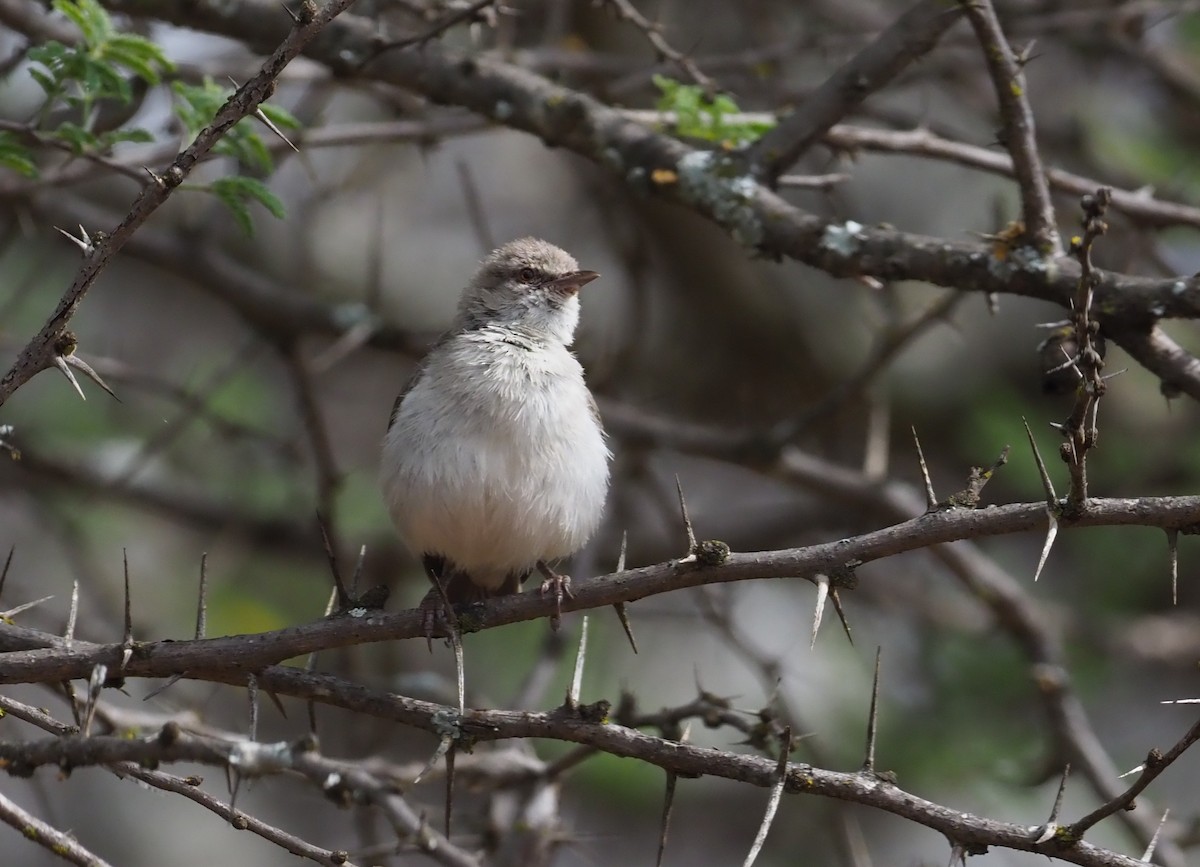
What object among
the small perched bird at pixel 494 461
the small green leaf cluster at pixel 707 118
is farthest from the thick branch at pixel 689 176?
the small perched bird at pixel 494 461

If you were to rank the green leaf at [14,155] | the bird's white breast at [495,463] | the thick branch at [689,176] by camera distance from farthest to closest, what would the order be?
the bird's white breast at [495,463] < the thick branch at [689,176] < the green leaf at [14,155]

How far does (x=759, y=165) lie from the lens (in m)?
5.41

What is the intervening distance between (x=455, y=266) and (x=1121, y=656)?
23.0ft

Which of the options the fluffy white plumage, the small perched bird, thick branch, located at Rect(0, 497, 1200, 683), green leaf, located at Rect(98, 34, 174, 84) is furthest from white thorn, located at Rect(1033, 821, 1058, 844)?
green leaf, located at Rect(98, 34, 174, 84)

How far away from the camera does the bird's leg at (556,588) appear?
13.1ft

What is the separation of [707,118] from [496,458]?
1.72m

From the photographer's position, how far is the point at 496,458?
5414 mm

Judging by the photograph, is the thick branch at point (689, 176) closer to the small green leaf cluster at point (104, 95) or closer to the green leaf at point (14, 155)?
the small green leaf cluster at point (104, 95)

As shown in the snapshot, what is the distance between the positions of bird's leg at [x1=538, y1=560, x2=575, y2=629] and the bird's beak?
1.53m

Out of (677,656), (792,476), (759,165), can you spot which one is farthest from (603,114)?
(677,656)

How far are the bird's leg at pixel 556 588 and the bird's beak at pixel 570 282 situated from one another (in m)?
1.53

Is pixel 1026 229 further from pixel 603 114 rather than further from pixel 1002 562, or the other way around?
pixel 1002 562

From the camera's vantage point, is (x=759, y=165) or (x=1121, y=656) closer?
(x=759, y=165)

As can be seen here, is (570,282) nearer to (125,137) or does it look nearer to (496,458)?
(496,458)
